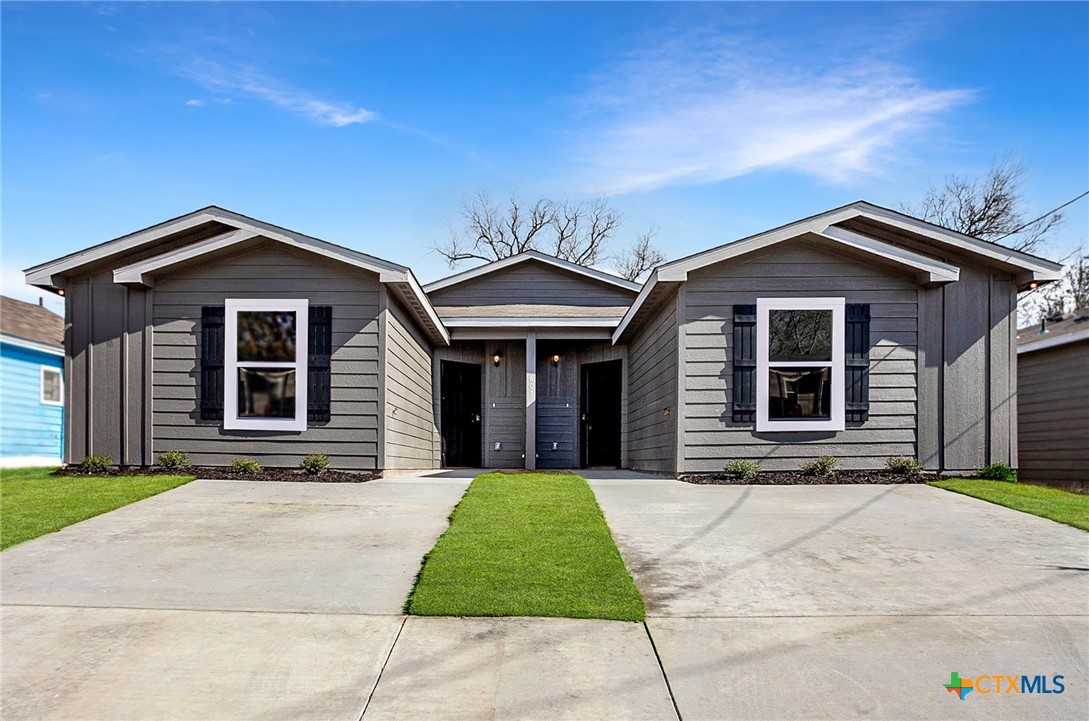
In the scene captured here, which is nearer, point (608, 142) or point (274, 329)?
point (274, 329)

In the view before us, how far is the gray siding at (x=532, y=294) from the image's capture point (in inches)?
641

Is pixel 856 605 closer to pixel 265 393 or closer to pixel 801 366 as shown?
pixel 801 366

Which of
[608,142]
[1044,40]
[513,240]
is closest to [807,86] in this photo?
[1044,40]

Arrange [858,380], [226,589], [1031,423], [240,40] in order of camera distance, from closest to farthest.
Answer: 1. [226,589]
2. [858,380]
3. [240,40]
4. [1031,423]

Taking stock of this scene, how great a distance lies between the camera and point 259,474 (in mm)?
10859

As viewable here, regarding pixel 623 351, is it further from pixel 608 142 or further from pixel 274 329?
pixel 274 329

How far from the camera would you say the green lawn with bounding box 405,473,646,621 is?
17.4ft

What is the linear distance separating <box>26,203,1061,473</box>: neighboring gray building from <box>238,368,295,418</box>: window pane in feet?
0.06

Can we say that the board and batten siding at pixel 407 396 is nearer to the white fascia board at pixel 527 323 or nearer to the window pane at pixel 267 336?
the white fascia board at pixel 527 323

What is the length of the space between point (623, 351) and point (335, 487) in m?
7.73

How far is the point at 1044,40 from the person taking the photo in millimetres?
12789

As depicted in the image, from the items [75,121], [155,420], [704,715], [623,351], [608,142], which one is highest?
[608,142]

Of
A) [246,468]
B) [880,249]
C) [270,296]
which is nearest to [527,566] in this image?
[246,468]

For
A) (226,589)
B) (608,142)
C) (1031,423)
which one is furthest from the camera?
(608,142)
